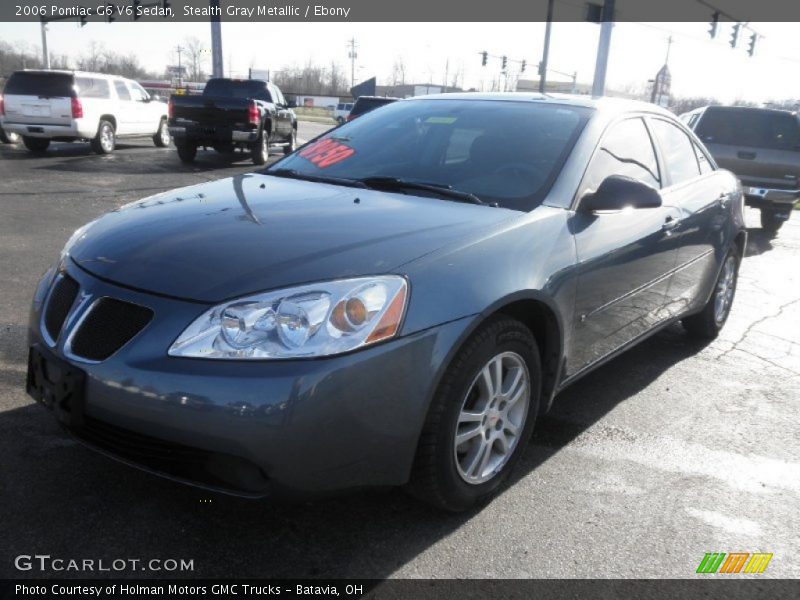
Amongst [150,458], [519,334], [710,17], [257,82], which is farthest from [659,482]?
[710,17]

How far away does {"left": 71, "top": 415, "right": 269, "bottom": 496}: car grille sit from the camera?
2.18m

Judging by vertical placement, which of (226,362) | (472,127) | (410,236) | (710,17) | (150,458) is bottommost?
(150,458)

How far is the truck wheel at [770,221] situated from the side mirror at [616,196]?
856 cm

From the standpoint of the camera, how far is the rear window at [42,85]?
49.8ft

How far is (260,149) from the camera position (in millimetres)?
15555

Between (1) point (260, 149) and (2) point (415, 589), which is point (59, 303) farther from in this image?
(1) point (260, 149)

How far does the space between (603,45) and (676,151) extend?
20270 millimetres

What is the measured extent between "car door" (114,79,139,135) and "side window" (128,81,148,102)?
0.21 m

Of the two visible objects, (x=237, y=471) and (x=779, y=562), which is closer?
A: (x=237, y=471)

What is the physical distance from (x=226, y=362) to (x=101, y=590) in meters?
0.83

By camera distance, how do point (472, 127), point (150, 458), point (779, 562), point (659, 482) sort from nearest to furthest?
point (150, 458), point (779, 562), point (659, 482), point (472, 127)

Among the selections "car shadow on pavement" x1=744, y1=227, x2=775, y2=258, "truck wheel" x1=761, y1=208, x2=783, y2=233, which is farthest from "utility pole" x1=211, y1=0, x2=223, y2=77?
"truck wheel" x1=761, y1=208, x2=783, y2=233

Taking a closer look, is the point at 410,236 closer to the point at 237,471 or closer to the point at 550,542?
the point at 237,471

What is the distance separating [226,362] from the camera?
2.14 m
